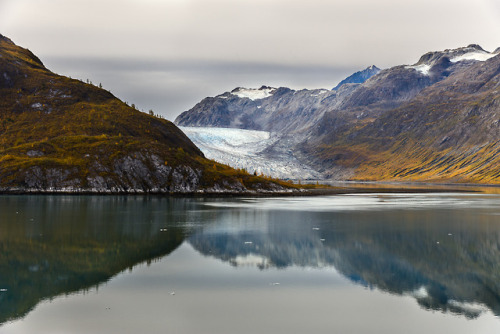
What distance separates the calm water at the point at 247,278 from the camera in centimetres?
2536

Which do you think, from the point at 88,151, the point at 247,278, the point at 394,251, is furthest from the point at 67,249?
the point at 88,151

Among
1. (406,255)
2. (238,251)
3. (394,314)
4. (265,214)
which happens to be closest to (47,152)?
(265,214)

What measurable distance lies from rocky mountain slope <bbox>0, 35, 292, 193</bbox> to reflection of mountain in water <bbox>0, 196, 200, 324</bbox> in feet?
206

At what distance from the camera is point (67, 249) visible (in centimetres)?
4538

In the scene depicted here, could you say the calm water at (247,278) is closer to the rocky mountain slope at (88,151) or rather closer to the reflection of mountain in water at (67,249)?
the reflection of mountain in water at (67,249)

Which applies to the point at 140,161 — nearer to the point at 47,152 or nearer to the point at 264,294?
the point at 47,152

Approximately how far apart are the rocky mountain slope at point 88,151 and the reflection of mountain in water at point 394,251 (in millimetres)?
78313

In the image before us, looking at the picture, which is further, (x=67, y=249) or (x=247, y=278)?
(x=67, y=249)

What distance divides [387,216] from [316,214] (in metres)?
12.0

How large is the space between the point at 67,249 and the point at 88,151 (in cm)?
11087

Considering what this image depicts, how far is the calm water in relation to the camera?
25359 millimetres

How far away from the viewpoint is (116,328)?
944 inches

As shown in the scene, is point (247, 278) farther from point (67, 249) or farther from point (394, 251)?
A: point (67, 249)

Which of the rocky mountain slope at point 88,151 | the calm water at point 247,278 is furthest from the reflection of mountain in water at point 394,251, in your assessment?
Answer: the rocky mountain slope at point 88,151
